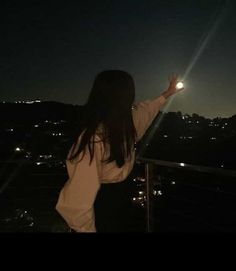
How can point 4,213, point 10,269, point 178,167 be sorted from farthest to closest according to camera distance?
1. point 4,213
2. point 178,167
3. point 10,269

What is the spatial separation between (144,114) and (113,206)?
2.22 feet

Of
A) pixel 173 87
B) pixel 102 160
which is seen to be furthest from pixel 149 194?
pixel 102 160

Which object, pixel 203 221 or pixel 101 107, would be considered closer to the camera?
pixel 101 107

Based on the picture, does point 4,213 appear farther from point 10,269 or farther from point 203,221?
point 10,269

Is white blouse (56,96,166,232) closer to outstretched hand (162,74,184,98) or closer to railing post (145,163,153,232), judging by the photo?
outstretched hand (162,74,184,98)

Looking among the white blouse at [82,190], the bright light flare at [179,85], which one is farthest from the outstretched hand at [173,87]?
the white blouse at [82,190]

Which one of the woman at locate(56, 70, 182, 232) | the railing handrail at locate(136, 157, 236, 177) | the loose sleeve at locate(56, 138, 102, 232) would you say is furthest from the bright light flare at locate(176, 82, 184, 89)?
the loose sleeve at locate(56, 138, 102, 232)

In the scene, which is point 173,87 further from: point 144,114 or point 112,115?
point 112,115

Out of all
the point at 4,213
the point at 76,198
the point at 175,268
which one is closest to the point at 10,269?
the point at 175,268

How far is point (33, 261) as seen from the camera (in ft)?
2.81

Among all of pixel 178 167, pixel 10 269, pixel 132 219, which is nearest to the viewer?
pixel 10 269

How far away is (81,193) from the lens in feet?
5.53

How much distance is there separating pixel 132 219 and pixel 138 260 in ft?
3.98

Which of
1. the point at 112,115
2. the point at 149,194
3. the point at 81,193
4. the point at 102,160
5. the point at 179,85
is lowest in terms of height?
the point at 149,194
